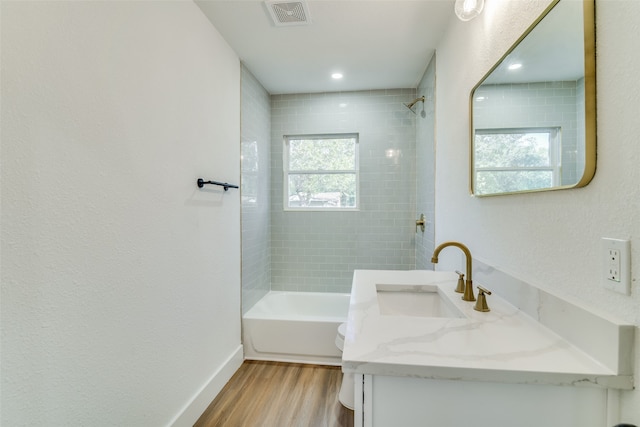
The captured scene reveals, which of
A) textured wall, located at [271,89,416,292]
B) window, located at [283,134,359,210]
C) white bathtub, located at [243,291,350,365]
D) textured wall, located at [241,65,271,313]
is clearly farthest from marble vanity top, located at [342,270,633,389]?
window, located at [283,134,359,210]

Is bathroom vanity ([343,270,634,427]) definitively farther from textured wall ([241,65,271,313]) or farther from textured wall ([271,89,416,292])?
textured wall ([271,89,416,292])

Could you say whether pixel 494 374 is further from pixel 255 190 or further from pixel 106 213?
pixel 255 190

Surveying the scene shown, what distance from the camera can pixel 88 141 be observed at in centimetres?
105

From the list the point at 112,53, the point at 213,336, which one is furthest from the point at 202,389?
the point at 112,53

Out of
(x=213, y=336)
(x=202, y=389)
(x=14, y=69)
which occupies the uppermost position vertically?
(x=14, y=69)

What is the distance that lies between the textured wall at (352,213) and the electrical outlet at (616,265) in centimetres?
232

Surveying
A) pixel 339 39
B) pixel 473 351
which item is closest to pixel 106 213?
pixel 473 351

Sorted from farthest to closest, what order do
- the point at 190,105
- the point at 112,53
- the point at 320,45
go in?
1. the point at 320,45
2. the point at 190,105
3. the point at 112,53

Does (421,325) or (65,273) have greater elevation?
(65,273)

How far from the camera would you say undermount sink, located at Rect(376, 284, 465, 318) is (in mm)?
1414

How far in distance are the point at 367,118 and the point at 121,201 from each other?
8.25ft

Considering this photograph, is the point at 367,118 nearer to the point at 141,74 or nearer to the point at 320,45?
the point at 320,45

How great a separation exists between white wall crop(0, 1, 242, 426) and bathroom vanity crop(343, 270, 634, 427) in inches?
38.2

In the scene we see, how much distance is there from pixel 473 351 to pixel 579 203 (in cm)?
52
